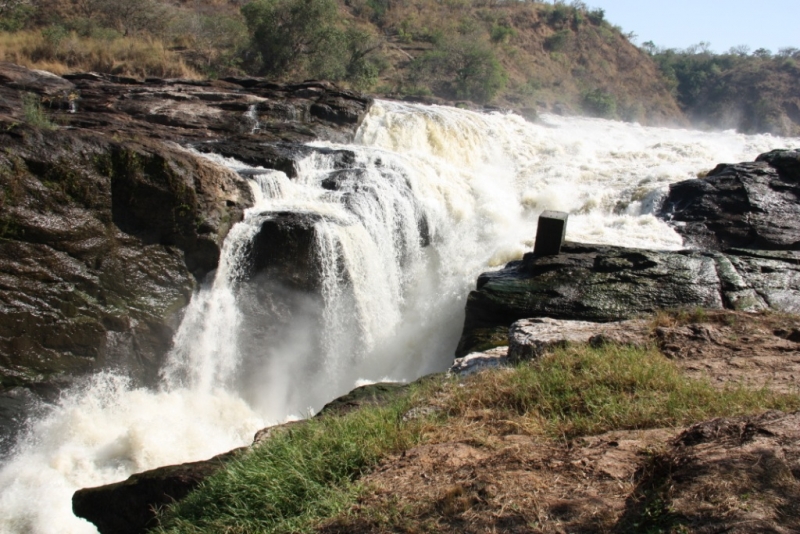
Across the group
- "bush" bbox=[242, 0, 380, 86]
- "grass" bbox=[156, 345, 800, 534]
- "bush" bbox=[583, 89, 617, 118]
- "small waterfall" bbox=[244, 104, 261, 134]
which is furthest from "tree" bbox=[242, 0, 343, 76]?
"grass" bbox=[156, 345, 800, 534]

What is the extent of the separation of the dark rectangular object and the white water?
1644 millimetres

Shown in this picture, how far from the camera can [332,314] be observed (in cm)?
876

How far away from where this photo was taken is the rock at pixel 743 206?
11031 millimetres

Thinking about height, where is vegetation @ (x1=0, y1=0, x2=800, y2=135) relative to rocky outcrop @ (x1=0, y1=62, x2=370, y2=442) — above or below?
above

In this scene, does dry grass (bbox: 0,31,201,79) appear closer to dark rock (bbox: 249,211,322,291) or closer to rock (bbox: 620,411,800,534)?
dark rock (bbox: 249,211,322,291)

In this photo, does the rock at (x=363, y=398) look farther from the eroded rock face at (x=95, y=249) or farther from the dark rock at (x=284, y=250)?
the eroded rock face at (x=95, y=249)

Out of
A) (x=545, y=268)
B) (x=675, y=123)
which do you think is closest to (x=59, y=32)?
(x=545, y=268)

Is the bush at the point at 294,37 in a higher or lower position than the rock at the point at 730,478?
higher

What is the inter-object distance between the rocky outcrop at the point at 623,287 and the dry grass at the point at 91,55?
14.6m

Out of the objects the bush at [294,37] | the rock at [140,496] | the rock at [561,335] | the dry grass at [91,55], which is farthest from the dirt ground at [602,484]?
the bush at [294,37]

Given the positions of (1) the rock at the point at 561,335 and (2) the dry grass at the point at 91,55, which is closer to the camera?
(1) the rock at the point at 561,335

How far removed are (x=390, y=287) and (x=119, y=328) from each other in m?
3.97

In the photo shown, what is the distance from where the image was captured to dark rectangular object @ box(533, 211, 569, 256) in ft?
27.6

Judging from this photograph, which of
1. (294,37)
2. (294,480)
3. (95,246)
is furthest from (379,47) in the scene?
(294,480)
